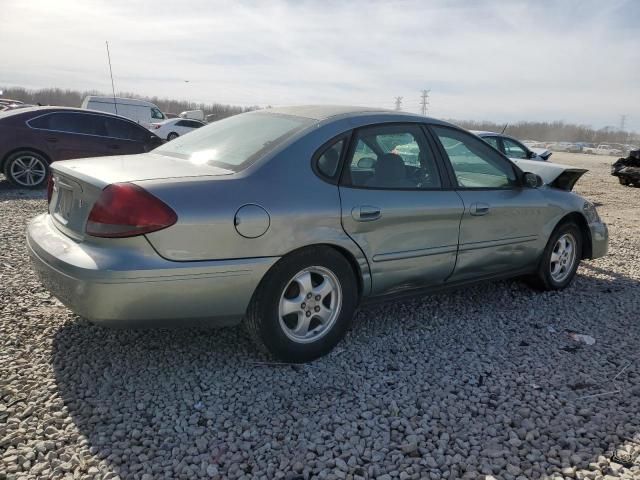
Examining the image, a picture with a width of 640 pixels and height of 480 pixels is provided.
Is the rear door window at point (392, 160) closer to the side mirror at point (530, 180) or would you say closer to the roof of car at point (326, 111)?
the roof of car at point (326, 111)

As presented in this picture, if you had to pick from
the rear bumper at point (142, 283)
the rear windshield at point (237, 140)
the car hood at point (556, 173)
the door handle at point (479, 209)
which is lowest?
the rear bumper at point (142, 283)

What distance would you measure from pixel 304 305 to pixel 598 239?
337 cm

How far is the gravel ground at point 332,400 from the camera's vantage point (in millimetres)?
2324

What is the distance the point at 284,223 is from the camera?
2877 millimetres

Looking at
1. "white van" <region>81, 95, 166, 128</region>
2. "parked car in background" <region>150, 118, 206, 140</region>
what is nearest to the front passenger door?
"parked car in background" <region>150, 118, 206, 140</region>

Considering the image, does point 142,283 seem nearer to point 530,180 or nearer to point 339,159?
point 339,159

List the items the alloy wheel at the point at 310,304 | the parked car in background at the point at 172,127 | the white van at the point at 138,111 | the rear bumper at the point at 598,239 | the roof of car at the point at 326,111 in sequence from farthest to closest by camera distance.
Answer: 1. the white van at the point at 138,111
2. the parked car in background at the point at 172,127
3. the rear bumper at the point at 598,239
4. the roof of car at the point at 326,111
5. the alloy wheel at the point at 310,304

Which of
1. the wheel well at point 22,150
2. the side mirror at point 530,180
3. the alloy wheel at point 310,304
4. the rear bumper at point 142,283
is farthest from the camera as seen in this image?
the wheel well at point 22,150

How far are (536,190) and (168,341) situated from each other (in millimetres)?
3151

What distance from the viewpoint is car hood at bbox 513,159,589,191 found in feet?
15.7

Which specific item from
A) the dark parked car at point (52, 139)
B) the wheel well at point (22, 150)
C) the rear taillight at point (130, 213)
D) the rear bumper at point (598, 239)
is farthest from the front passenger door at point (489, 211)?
the wheel well at point (22, 150)

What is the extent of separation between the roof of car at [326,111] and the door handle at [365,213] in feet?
2.13

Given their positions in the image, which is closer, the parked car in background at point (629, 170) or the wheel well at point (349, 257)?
the wheel well at point (349, 257)

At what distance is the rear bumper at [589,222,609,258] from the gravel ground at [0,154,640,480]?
3.30ft
